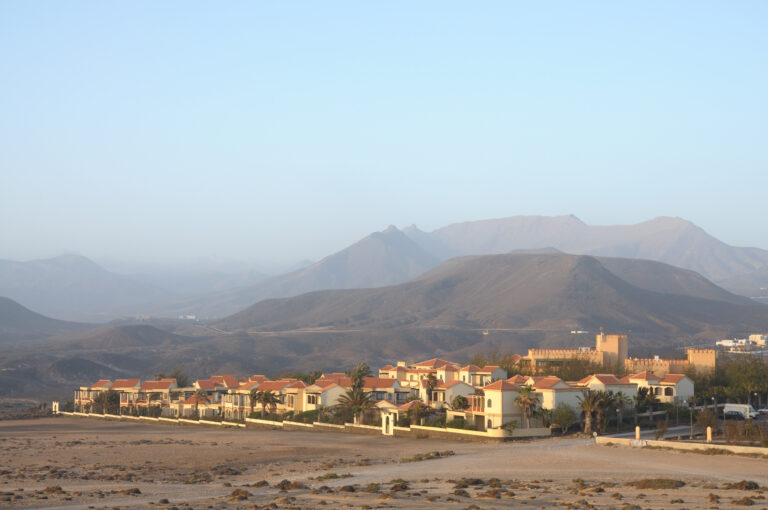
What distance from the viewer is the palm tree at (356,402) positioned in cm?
6612

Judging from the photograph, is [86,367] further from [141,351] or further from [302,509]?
[302,509]

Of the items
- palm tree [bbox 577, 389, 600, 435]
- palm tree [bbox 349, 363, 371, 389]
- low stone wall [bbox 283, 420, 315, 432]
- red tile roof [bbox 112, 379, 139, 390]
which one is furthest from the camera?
red tile roof [bbox 112, 379, 139, 390]

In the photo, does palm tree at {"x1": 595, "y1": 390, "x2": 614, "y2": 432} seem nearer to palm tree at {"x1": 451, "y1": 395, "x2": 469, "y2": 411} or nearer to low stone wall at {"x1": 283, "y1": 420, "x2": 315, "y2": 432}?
palm tree at {"x1": 451, "y1": 395, "x2": 469, "y2": 411}

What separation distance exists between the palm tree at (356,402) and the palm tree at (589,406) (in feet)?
51.3

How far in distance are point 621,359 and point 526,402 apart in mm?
30203

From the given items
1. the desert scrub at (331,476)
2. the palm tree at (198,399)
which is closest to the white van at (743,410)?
the desert scrub at (331,476)

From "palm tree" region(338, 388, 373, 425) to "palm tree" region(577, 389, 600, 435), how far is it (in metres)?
15.6

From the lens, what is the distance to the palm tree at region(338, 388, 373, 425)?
6612 cm

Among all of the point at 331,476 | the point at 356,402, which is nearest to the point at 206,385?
the point at 356,402

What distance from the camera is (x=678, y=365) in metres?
80.2

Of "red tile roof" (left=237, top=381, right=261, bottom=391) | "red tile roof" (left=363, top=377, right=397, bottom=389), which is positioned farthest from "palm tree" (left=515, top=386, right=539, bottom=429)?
"red tile roof" (left=237, top=381, right=261, bottom=391)

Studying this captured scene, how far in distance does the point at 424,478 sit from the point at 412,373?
43208 mm

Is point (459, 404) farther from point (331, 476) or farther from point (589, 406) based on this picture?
point (331, 476)

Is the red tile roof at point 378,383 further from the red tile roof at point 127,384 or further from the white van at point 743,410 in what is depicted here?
the red tile roof at point 127,384
